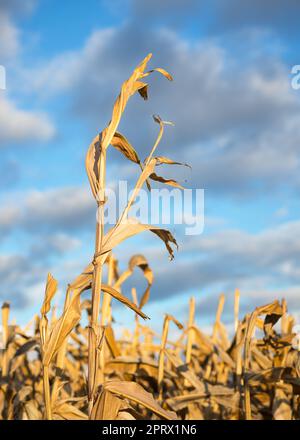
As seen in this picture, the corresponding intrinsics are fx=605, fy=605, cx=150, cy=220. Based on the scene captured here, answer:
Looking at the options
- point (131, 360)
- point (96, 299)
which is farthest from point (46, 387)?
point (131, 360)

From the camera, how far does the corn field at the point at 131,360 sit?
1807 millimetres

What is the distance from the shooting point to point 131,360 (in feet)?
13.4

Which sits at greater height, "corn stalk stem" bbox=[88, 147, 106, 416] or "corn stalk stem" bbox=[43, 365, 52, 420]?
"corn stalk stem" bbox=[88, 147, 106, 416]

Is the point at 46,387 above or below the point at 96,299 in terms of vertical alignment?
below

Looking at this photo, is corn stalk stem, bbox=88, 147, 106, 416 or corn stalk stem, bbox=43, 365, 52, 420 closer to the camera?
corn stalk stem, bbox=88, 147, 106, 416

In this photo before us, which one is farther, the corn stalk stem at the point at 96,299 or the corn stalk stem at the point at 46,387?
the corn stalk stem at the point at 46,387

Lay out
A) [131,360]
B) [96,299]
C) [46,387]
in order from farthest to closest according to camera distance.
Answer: [131,360] → [46,387] → [96,299]

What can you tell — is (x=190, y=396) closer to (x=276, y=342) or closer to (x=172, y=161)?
(x=276, y=342)

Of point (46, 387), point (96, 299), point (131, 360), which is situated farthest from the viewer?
point (131, 360)

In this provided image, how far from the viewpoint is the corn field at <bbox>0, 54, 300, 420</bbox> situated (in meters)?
1.81

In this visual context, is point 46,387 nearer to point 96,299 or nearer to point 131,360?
point 96,299

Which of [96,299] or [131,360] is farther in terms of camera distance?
[131,360]

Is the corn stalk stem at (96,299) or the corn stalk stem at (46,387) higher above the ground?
the corn stalk stem at (96,299)
